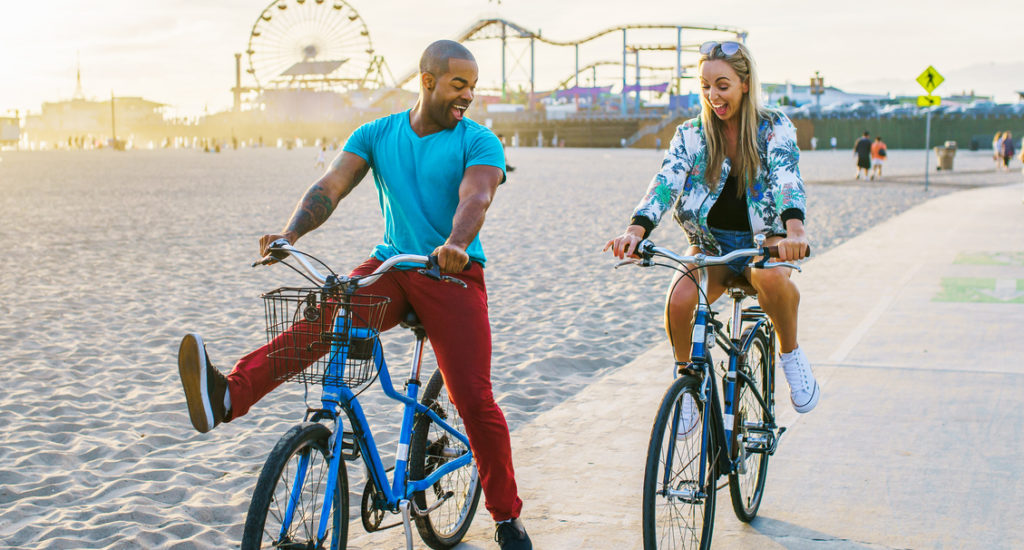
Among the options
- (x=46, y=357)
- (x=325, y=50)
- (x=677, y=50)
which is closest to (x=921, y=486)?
(x=46, y=357)

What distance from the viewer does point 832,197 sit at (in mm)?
22469

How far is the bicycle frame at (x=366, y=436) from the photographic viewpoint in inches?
105

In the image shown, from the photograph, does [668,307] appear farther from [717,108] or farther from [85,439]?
[85,439]

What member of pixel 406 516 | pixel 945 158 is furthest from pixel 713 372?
pixel 945 158

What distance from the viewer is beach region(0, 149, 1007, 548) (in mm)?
4215

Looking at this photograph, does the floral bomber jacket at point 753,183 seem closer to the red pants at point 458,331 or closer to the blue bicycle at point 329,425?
the red pants at point 458,331

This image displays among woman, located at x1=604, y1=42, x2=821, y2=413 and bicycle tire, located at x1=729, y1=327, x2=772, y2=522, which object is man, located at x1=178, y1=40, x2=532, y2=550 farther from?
bicycle tire, located at x1=729, y1=327, x2=772, y2=522

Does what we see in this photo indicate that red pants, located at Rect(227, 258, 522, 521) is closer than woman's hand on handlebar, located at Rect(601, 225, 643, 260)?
Yes

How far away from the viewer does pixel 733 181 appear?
11.6 feet

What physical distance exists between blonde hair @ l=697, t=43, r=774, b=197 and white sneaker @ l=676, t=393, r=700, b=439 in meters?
0.86

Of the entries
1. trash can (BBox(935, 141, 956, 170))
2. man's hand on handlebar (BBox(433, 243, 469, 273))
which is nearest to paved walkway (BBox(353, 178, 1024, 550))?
man's hand on handlebar (BBox(433, 243, 469, 273))

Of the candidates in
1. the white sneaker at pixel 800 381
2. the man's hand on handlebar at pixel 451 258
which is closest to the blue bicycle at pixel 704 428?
the white sneaker at pixel 800 381

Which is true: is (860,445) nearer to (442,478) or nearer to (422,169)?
(442,478)

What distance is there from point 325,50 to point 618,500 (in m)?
93.9
